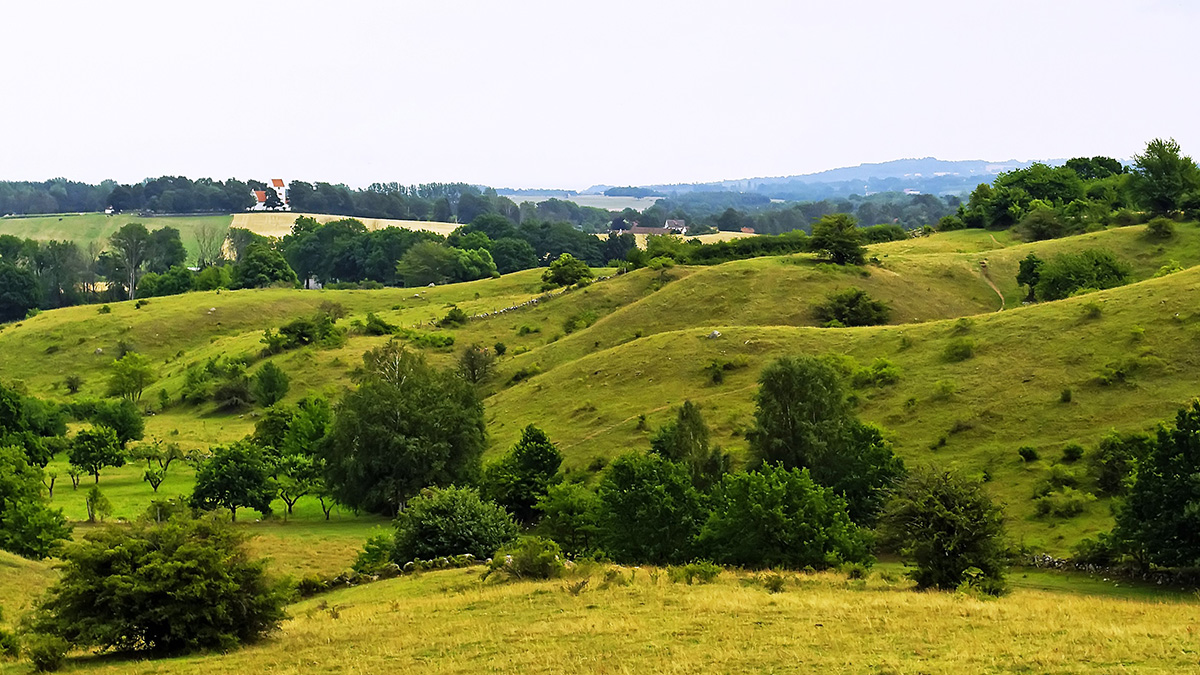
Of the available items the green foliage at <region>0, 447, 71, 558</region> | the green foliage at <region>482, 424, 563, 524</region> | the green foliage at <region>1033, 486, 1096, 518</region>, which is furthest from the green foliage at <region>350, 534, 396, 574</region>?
the green foliage at <region>1033, 486, 1096, 518</region>

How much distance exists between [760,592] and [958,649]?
25.1ft

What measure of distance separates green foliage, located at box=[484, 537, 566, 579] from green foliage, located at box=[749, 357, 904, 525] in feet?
46.3

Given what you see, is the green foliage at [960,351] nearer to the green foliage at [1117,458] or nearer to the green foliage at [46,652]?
the green foliage at [1117,458]

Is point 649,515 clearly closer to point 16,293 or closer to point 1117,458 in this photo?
point 1117,458

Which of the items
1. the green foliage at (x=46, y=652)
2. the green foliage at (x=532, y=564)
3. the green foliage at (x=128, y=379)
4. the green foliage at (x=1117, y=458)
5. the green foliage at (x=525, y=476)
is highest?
the green foliage at (x=46, y=652)

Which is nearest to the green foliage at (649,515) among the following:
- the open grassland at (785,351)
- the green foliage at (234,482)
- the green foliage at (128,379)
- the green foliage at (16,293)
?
the open grassland at (785,351)

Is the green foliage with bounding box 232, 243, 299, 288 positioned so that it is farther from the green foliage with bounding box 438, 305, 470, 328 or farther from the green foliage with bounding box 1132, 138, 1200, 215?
the green foliage with bounding box 1132, 138, 1200, 215

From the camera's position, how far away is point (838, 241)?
88.1m

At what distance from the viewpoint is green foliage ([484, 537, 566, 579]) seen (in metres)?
31.6

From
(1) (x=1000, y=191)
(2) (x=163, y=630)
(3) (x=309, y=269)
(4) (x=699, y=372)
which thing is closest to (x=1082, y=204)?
(1) (x=1000, y=191)

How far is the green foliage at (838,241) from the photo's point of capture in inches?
3465

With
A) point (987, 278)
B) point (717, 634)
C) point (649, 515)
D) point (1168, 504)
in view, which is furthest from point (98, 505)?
point (987, 278)

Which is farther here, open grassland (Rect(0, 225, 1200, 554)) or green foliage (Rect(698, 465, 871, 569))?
open grassland (Rect(0, 225, 1200, 554))

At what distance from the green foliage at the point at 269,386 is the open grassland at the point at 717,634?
54.4m
